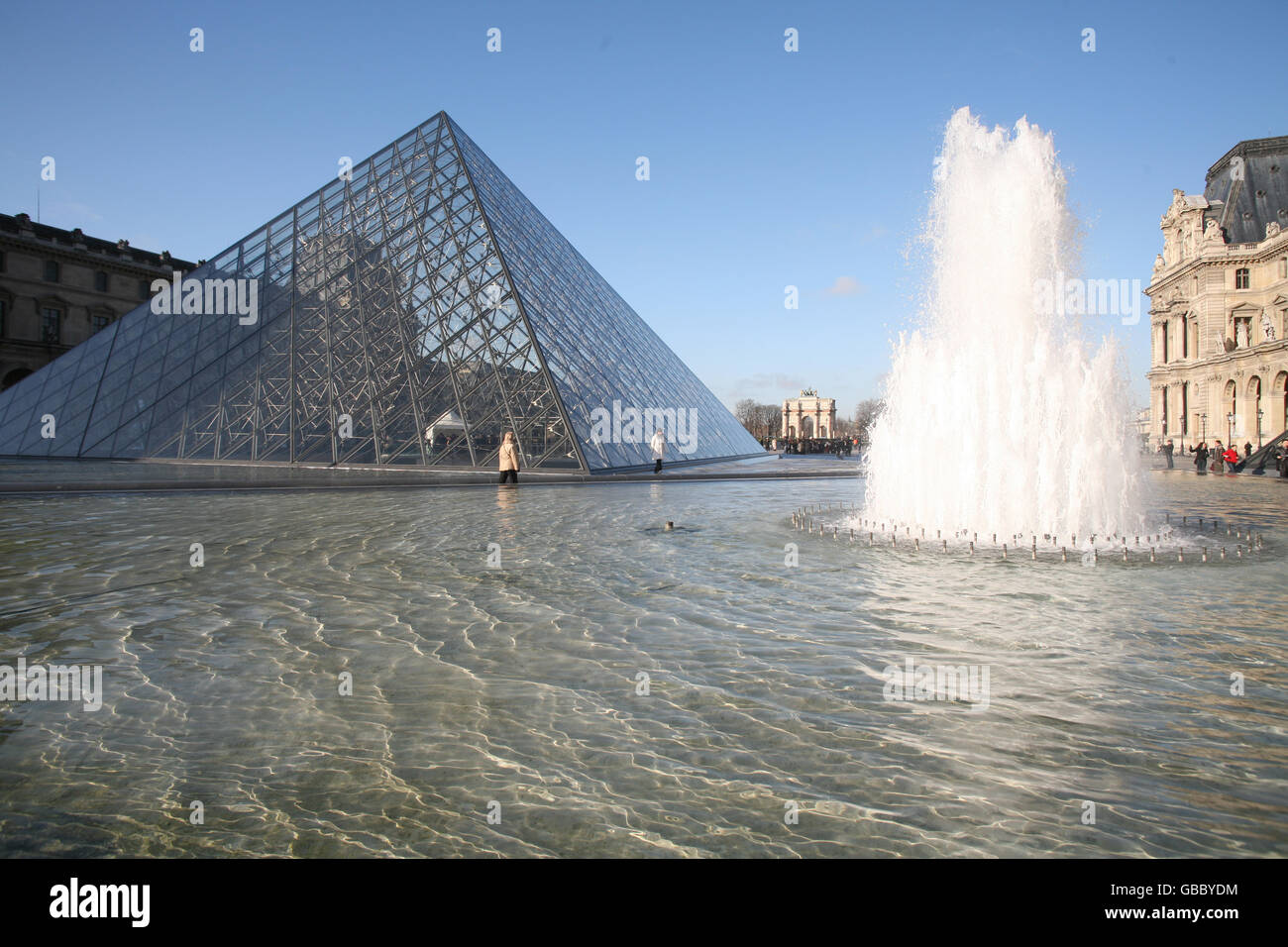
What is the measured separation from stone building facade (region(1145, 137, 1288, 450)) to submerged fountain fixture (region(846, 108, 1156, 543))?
4798 cm

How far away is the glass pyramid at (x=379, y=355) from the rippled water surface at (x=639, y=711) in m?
15.9

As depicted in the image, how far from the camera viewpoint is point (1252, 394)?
5344 cm

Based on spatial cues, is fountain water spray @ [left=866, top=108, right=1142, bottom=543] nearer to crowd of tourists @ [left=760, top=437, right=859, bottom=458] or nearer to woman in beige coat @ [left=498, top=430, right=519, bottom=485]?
woman in beige coat @ [left=498, top=430, right=519, bottom=485]

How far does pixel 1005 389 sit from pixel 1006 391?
1.3 inches

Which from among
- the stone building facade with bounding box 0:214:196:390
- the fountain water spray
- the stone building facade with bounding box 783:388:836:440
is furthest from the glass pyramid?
the stone building facade with bounding box 783:388:836:440

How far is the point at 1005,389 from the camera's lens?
473 inches

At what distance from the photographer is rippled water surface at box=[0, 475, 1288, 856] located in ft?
9.34

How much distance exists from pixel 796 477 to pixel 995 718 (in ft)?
75.5

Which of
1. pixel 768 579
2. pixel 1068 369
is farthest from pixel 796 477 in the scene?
pixel 768 579

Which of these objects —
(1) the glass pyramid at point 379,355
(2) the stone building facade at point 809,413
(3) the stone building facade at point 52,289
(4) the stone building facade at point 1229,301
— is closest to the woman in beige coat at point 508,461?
(1) the glass pyramid at point 379,355

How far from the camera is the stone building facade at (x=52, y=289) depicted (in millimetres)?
51869

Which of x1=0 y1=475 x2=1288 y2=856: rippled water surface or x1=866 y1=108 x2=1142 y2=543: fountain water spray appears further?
x1=866 y1=108 x2=1142 y2=543: fountain water spray

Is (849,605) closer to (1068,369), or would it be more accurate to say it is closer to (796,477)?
(1068,369)
